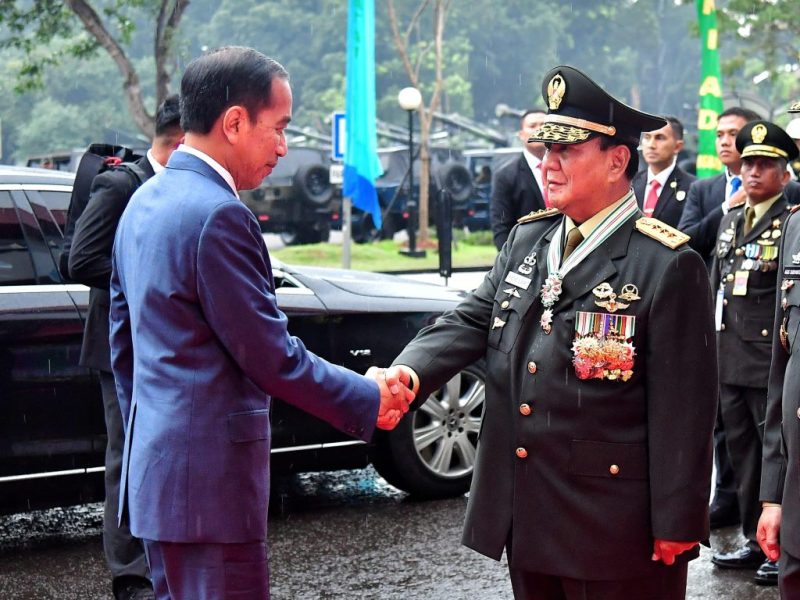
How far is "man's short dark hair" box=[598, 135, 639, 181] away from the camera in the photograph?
10.6 ft

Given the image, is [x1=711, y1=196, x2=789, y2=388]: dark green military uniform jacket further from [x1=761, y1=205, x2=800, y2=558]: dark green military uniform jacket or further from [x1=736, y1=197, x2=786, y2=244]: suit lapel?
[x1=761, y1=205, x2=800, y2=558]: dark green military uniform jacket

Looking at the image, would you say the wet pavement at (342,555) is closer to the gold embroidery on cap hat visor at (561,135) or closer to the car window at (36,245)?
the car window at (36,245)

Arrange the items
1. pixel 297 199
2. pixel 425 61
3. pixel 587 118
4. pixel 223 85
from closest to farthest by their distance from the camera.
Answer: pixel 223 85, pixel 587 118, pixel 297 199, pixel 425 61

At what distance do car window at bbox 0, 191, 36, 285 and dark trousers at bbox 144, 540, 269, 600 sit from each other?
2.94 m

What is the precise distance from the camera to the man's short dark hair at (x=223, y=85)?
2990mm

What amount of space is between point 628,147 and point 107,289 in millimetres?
2434

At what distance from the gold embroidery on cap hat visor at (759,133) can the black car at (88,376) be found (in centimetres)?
193

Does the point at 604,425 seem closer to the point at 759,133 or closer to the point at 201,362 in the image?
the point at 201,362

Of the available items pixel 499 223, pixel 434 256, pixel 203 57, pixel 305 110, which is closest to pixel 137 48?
pixel 305 110

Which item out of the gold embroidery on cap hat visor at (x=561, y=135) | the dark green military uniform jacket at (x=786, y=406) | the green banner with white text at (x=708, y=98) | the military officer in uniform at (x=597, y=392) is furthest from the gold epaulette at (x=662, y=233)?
the green banner with white text at (x=708, y=98)

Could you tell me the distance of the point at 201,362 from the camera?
2869 mm

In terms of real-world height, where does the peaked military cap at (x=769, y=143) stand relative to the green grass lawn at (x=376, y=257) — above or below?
above

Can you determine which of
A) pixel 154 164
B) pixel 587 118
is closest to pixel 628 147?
pixel 587 118

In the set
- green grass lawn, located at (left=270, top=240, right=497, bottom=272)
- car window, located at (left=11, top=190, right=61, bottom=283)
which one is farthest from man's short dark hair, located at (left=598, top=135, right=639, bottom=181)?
green grass lawn, located at (left=270, top=240, right=497, bottom=272)
